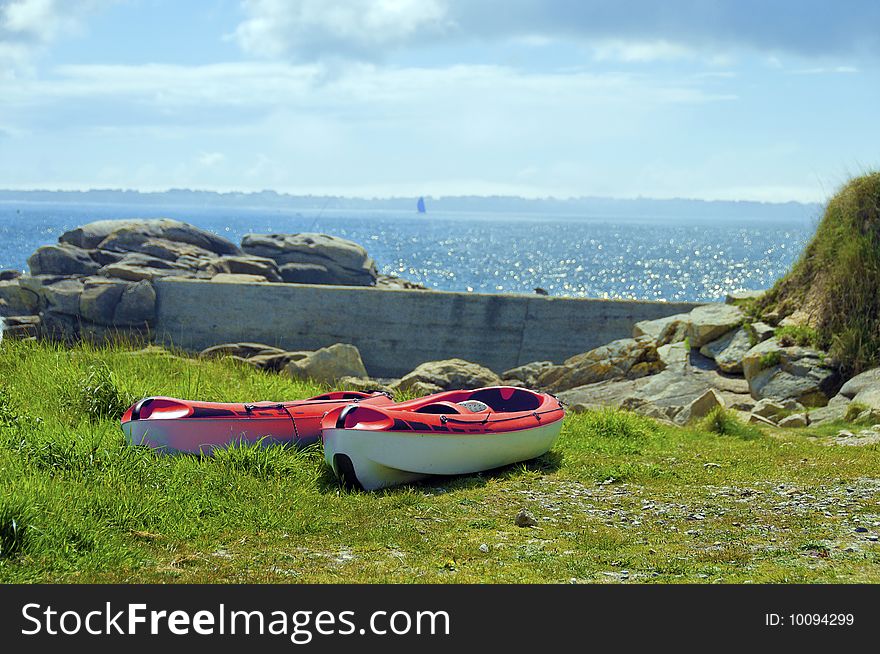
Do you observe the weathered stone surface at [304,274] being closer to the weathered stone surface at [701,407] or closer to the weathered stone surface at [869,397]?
the weathered stone surface at [701,407]

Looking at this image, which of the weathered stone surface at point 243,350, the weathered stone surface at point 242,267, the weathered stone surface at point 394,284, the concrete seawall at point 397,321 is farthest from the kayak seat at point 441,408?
the weathered stone surface at point 394,284

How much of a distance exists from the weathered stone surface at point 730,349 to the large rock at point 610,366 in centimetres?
116

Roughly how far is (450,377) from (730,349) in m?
5.81

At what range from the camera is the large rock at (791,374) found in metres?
15.8

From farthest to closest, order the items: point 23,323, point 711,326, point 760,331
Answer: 1. point 23,323
2. point 711,326
3. point 760,331

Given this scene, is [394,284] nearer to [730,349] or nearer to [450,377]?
[450,377]

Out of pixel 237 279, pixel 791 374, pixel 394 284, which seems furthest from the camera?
pixel 394 284

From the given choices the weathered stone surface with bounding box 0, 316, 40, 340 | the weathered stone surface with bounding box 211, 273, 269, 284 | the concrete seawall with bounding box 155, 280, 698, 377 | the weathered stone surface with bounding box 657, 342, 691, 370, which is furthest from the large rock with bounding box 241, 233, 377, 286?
the weathered stone surface with bounding box 657, 342, 691, 370

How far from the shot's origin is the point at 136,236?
4003 centimetres

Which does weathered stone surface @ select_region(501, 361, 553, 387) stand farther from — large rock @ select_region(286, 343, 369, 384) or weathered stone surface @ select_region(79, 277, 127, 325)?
weathered stone surface @ select_region(79, 277, 127, 325)

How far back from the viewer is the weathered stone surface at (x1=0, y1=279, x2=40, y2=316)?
3266cm

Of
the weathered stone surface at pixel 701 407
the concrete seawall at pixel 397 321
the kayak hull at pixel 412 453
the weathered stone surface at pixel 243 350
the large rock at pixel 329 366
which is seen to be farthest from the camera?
the concrete seawall at pixel 397 321

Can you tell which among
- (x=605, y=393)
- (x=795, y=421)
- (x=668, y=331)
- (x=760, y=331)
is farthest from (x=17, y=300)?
(x=795, y=421)

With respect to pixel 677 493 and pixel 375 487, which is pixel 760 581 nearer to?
pixel 677 493
